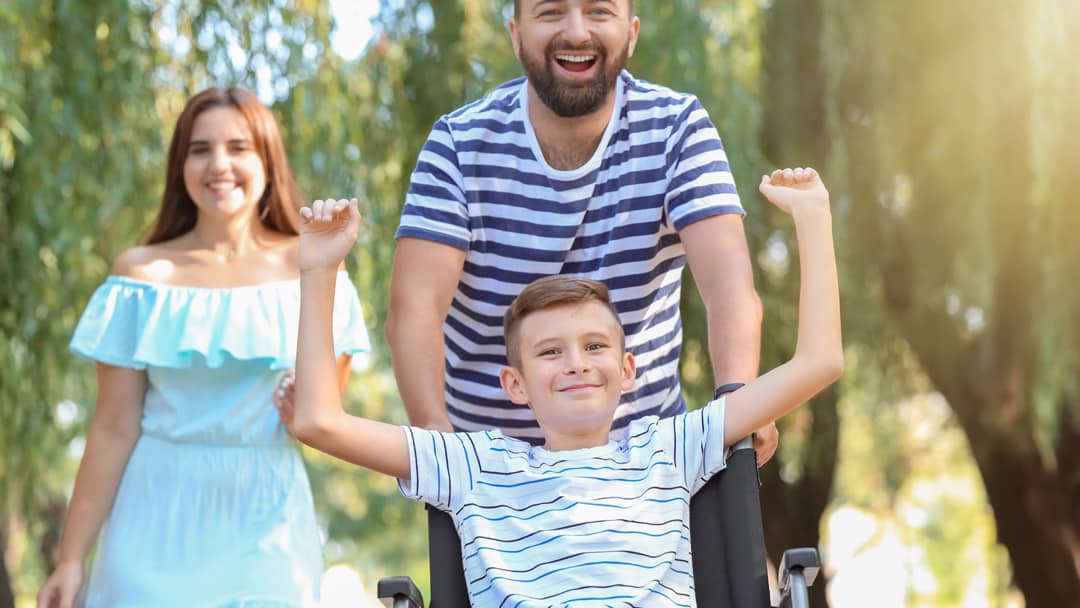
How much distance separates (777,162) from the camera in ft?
18.6

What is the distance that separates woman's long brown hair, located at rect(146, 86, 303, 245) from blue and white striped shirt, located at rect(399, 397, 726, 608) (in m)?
0.95

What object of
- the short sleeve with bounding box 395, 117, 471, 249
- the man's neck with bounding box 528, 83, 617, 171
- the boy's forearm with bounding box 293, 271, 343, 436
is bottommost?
the boy's forearm with bounding box 293, 271, 343, 436

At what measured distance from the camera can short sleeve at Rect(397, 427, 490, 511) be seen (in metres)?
2.27

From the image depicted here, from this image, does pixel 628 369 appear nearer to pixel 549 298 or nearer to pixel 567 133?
pixel 549 298

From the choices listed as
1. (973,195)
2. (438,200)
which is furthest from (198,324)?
(973,195)

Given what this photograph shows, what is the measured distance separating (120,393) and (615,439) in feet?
3.49

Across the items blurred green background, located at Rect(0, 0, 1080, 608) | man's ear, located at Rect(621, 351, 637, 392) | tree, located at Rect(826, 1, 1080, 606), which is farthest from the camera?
tree, located at Rect(826, 1, 1080, 606)

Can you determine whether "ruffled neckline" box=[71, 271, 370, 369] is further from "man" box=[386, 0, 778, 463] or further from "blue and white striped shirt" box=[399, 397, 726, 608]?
"blue and white striped shirt" box=[399, 397, 726, 608]

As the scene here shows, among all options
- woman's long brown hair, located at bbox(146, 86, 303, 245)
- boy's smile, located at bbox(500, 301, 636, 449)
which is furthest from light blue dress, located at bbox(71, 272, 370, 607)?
boy's smile, located at bbox(500, 301, 636, 449)

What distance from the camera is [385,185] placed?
528 centimetres

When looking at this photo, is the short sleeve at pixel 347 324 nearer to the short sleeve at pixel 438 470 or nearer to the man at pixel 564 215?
the man at pixel 564 215

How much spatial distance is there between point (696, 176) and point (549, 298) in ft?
1.27

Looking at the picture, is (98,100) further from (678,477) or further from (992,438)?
(992,438)

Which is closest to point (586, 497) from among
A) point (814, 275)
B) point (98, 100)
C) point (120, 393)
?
point (814, 275)
